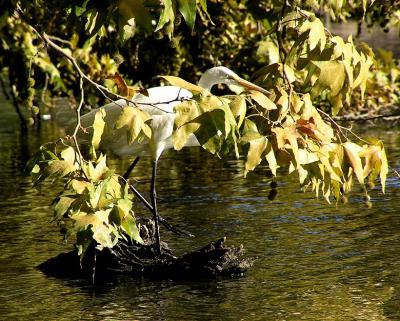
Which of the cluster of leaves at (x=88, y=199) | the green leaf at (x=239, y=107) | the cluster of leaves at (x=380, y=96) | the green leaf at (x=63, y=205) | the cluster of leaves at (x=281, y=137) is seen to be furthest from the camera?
the cluster of leaves at (x=380, y=96)

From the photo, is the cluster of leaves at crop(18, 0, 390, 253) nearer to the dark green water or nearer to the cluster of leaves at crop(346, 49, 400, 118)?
the dark green water

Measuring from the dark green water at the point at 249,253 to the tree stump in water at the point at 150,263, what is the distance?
0.42ft

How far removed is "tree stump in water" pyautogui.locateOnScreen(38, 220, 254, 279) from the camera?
6906 millimetres

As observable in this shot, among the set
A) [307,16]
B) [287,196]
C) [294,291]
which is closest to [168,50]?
[287,196]

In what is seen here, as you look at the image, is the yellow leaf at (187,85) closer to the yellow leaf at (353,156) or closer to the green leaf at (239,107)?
the green leaf at (239,107)

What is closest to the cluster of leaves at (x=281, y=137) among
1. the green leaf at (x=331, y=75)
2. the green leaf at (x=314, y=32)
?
the green leaf at (x=331, y=75)

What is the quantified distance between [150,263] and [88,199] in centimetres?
275

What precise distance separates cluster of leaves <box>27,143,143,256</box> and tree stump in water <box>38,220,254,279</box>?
2146mm

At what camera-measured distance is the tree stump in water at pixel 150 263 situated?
22.7ft

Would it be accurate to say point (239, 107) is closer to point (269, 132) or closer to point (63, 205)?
point (269, 132)

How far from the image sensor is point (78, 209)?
15.1 ft

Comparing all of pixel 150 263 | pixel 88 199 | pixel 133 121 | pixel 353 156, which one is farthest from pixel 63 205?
pixel 150 263

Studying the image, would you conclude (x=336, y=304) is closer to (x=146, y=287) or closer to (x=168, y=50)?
(x=146, y=287)

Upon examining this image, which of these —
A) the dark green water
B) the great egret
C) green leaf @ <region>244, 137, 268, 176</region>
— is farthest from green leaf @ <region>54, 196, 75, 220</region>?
the great egret
